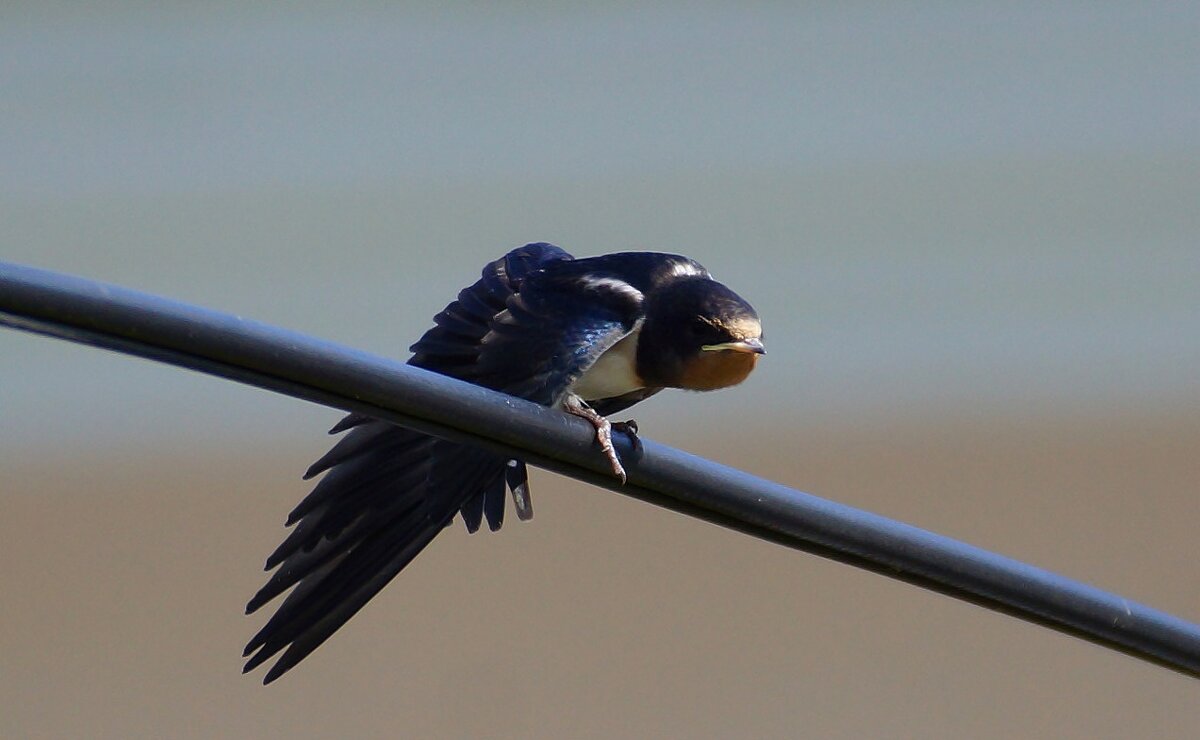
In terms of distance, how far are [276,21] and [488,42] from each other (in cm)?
95

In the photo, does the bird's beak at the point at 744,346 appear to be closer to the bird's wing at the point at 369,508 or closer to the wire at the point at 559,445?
the bird's wing at the point at 369,508

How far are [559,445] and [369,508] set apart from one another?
1.07 meters

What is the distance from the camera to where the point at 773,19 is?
27.0ft

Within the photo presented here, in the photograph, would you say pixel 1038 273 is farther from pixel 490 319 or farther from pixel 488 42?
pixel 490 319

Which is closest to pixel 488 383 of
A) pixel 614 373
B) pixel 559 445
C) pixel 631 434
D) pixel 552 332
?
pixel 552 332

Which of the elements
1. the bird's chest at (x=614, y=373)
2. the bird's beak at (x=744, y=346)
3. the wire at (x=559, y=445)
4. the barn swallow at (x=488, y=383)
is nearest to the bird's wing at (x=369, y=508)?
the barn swallow at (x=488, y=383)

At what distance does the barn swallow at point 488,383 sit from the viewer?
3.17 metres

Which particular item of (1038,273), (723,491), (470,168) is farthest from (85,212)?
(723,491)

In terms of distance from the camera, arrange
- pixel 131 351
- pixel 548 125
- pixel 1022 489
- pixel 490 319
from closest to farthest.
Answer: pixel 131 351
pixel 490 319
pixel 1022 489
pixel 548 125

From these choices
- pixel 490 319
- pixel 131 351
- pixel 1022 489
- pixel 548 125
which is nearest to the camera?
pixel 131 351

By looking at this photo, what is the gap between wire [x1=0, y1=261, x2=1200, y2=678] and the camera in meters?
1.90

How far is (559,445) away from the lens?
7.50 ft

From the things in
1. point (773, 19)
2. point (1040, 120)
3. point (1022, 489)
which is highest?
point (773, 19)

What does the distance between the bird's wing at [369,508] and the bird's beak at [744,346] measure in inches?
16.8
